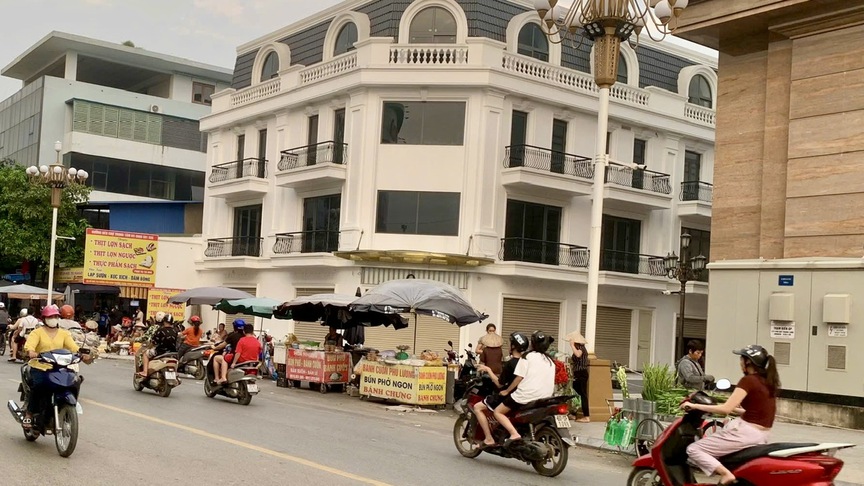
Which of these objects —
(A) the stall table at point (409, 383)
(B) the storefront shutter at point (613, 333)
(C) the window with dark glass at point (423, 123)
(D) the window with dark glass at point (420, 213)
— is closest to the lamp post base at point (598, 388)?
(A) the stall table at point (409, 383)

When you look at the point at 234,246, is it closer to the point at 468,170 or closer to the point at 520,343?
the point at 468,170

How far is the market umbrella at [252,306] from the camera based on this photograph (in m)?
27.9

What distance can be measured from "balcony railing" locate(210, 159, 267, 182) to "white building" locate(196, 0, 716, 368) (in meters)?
0.11

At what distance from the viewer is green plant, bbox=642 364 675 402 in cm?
1326

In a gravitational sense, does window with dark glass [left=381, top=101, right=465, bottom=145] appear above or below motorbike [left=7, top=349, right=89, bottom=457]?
above

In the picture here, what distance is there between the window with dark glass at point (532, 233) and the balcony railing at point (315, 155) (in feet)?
20.5

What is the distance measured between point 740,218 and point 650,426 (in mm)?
7970

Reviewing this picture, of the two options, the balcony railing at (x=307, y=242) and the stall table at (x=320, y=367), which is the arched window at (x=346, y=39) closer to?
the balcony railing at (x=307, y=242)

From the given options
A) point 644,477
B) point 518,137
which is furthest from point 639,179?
point 644,477

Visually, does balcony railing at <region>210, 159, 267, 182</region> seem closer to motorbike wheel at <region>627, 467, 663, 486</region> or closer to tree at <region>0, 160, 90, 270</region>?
tree at <region>0, 160, 90, 270</region>

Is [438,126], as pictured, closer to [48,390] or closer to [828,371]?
[828,371]

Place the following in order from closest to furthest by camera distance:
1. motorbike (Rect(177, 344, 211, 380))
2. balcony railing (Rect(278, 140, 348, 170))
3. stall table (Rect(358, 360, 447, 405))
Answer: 1. stall table (Rect(358, 360, 447, 405))
2. motorbike (Rect(177, 344, 211, 380))
3. balcony railing (Rect(278, 140, 348, 170))

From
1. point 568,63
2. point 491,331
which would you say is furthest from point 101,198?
point 491,331

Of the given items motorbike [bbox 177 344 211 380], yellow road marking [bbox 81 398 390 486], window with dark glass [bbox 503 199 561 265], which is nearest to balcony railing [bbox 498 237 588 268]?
window with dark glass [bbox 503 199 561 265]
